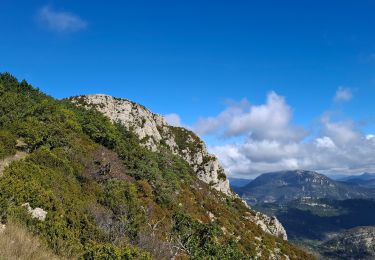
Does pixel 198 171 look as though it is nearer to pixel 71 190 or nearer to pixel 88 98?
pixel 88 98

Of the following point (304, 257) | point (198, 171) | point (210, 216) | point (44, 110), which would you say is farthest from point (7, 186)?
point (198, 171)

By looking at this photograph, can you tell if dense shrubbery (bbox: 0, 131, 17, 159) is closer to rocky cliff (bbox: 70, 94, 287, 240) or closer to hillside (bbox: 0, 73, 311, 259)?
hillside (bbox: 0, 73, 311, 259)

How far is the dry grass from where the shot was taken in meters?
10.2

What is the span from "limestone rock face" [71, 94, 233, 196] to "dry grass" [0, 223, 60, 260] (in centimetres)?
6477

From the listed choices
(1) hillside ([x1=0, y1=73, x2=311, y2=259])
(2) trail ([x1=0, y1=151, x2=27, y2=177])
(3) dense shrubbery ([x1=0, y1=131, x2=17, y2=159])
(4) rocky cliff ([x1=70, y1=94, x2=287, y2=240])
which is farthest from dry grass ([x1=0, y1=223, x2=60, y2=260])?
(4) rocky cliff ([x1=70, y1=94, x2=287, y2=240])

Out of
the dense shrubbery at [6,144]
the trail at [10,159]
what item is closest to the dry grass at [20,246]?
the trail at [10,159]

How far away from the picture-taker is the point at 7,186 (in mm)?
17781

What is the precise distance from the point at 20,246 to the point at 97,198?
16651 mm

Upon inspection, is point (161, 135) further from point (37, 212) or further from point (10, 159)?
point (37, 212)

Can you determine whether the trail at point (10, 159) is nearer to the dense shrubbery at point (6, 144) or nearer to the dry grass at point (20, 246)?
the dense shrubbery at point (6, 144)

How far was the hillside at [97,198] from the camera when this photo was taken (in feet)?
50.4

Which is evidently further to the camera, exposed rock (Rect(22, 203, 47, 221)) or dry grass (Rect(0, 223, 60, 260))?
exposed rock (Rect(22, 203, 47, 221))

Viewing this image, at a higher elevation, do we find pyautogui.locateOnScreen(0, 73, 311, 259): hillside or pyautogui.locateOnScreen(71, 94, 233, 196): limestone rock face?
pyautogui.locateOnScreen(71, 94, 233, 196): limestone rock face

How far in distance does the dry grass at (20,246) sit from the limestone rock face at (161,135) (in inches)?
2550
